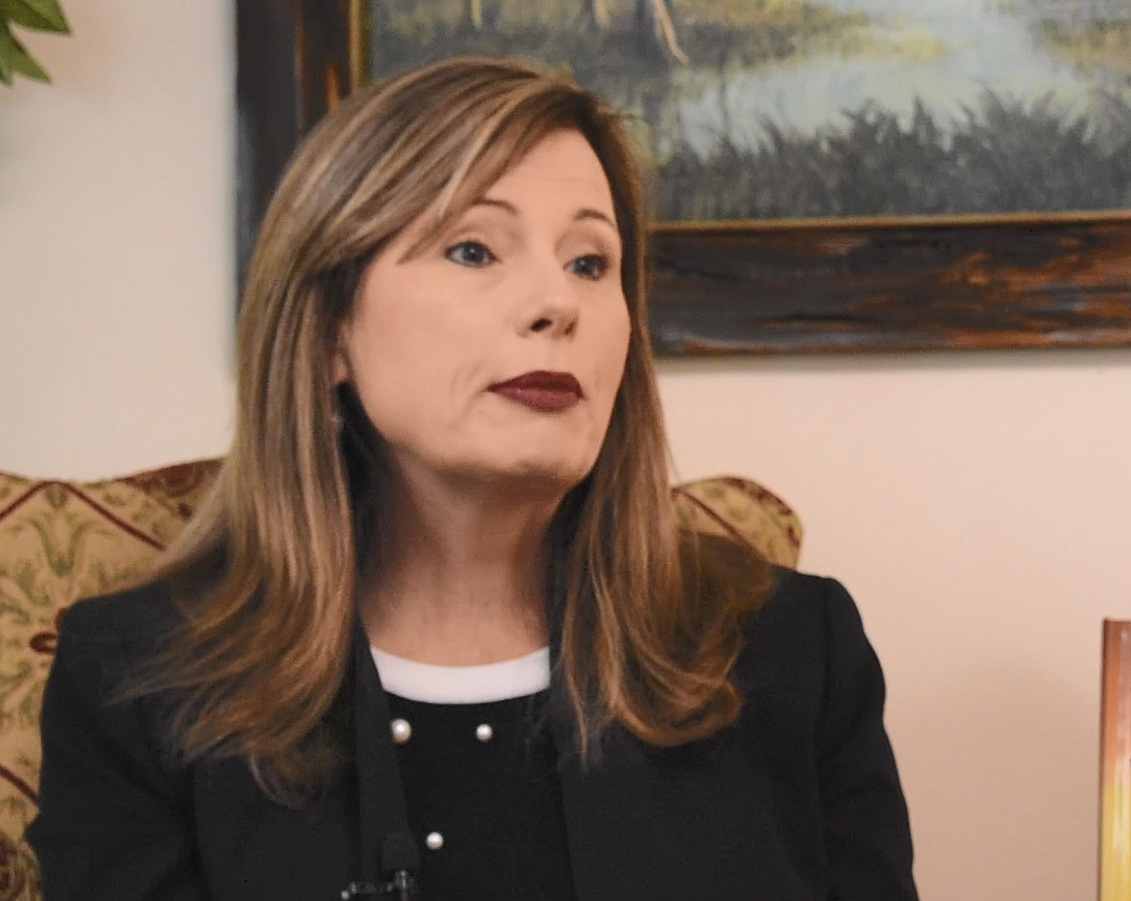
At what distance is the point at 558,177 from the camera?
0.90 meters

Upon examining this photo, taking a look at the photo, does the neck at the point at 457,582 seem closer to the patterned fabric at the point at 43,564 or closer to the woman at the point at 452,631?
the woman at the point at 452,631

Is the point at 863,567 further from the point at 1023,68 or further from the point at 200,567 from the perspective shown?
the point at 200,567

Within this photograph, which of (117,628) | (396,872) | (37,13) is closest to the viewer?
(396,872)

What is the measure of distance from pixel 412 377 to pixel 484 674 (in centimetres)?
24

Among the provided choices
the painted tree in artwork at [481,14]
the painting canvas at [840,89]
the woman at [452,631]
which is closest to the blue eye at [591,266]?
the woman at [452,631]

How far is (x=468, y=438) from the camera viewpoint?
33.0 inches

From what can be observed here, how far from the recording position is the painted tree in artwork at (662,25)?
1.30 metres

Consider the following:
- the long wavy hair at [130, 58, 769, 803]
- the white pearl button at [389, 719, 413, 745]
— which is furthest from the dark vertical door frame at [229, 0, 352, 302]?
the white pearl button at [389, 719, 413, 745]

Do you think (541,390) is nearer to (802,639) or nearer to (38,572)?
(802,639)

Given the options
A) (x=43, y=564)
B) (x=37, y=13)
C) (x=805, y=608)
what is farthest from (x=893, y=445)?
(x=37, y=13)

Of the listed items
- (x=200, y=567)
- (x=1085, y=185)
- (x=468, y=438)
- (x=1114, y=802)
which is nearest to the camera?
(x=1114, y=802)

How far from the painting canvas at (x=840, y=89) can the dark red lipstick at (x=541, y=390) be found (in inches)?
19.7

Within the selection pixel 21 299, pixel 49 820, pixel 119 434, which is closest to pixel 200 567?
pixel 49 820

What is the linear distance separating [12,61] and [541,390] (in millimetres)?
758
